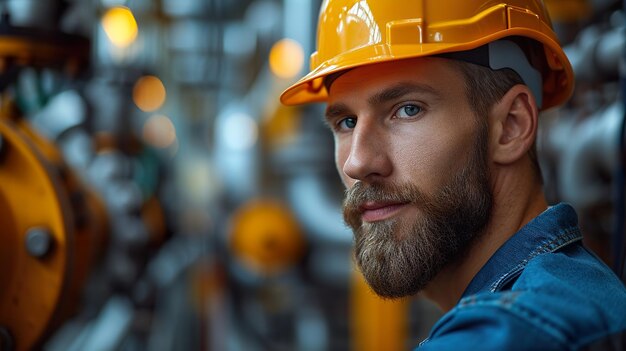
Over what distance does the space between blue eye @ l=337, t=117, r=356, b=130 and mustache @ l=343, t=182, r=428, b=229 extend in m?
0.16

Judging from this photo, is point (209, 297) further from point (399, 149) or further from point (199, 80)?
point (399, 149)

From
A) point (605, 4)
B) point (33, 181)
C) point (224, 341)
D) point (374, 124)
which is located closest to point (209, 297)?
point (224, 341)

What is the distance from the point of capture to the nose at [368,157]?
3.87ft

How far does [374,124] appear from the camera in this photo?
48.1 inches

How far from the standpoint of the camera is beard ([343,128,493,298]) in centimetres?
118

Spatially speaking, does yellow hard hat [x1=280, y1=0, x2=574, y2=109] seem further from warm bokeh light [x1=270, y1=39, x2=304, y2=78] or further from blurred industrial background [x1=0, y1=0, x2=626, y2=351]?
warm bokeh light [x1=270, y1=39, x2=304, y2=78]

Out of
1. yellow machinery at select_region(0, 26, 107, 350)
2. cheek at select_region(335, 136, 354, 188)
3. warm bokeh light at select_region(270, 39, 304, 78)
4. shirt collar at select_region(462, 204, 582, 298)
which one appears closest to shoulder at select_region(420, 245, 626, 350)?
shirt collar at select_region(462, 204, 582, 298)

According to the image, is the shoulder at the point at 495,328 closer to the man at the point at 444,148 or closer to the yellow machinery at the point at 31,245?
the man at the point at 444,148

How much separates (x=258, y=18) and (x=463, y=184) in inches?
238

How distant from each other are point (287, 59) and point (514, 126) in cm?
286

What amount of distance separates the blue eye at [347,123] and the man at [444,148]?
56mm

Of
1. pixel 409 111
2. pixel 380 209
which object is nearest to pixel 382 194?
pixel 380 209

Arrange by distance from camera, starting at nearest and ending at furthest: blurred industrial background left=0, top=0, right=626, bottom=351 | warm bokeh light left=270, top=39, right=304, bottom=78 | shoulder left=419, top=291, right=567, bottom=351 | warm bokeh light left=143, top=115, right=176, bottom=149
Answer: shoulder left=419, top=291, right=567, bottom=351
blurred industrial background left=0, top=0, right=626, bottom=351
warm bokeh light left=270, top=39, right=304, bottom=78
warm bokeh light left=143, top=115, right=176, bottom=149

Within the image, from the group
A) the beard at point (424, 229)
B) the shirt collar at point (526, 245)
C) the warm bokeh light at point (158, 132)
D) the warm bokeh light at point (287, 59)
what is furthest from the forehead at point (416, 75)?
the warm bokeh light at point (158, 132)
